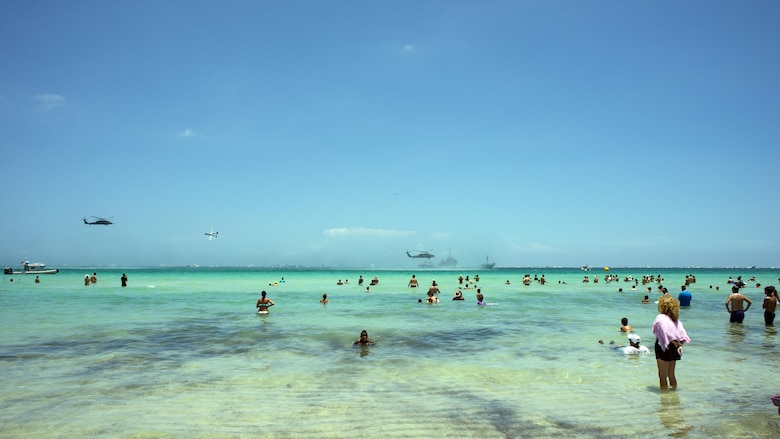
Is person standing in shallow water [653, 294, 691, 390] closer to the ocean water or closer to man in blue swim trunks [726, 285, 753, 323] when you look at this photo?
the ocean water

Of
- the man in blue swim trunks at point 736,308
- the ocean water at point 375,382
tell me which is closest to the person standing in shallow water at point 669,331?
the ocean water at point 375,382

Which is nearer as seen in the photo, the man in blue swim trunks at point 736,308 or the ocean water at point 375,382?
the ocean water at point 375,382

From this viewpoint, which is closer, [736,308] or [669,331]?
[669,331]

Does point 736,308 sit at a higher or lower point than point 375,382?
higher

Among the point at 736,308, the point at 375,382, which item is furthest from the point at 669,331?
the point at 736,308

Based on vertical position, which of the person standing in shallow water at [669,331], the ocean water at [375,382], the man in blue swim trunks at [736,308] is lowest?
the ocean water at [375,382]

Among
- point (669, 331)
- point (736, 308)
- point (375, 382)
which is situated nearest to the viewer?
point (669, 331)

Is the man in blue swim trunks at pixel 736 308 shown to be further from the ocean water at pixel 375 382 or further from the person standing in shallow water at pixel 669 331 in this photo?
the person standing in shallow water at pixel 669 331

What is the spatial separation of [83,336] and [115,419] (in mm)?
12926

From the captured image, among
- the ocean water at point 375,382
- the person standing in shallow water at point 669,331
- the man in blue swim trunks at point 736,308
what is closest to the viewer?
the ocean water at point 375,382

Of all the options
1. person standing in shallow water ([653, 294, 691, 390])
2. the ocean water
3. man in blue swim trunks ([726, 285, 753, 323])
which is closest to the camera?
the ocean water

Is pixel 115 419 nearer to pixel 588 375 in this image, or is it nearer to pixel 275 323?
pixel 588 375

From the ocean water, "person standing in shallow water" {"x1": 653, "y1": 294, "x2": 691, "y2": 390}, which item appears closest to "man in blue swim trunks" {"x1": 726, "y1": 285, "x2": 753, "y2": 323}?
the ocean water

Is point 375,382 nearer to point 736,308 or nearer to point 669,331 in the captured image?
point 669,331
